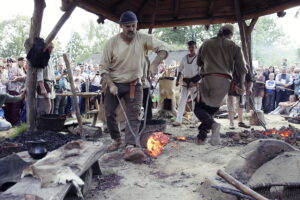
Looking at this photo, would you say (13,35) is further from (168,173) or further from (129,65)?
(168,173)

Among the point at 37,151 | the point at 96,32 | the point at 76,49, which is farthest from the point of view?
the point at 96,32

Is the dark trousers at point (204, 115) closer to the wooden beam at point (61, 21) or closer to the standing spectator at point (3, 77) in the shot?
the wooden beam at point (61, 21)

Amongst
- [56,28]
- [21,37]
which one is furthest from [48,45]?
[21,37]

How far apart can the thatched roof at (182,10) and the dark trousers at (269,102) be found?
494 centimetres

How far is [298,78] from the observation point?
1145cm

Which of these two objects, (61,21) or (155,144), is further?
(61,21)

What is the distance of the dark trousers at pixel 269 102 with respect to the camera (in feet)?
40.9

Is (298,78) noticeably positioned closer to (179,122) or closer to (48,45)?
(179,122)

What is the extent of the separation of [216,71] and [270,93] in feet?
26.3

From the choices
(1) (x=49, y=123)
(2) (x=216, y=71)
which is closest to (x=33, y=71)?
(1) (x=49, y=123)

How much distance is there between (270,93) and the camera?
12453 millimetres

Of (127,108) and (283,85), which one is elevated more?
(283,85)

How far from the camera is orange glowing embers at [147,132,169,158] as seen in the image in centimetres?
499

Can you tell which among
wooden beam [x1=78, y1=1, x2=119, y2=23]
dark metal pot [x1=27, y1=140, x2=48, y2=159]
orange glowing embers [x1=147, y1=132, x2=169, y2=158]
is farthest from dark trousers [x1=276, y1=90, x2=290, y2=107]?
dark metal pot [x1=27, y1=140, x2=48, y2=159]
